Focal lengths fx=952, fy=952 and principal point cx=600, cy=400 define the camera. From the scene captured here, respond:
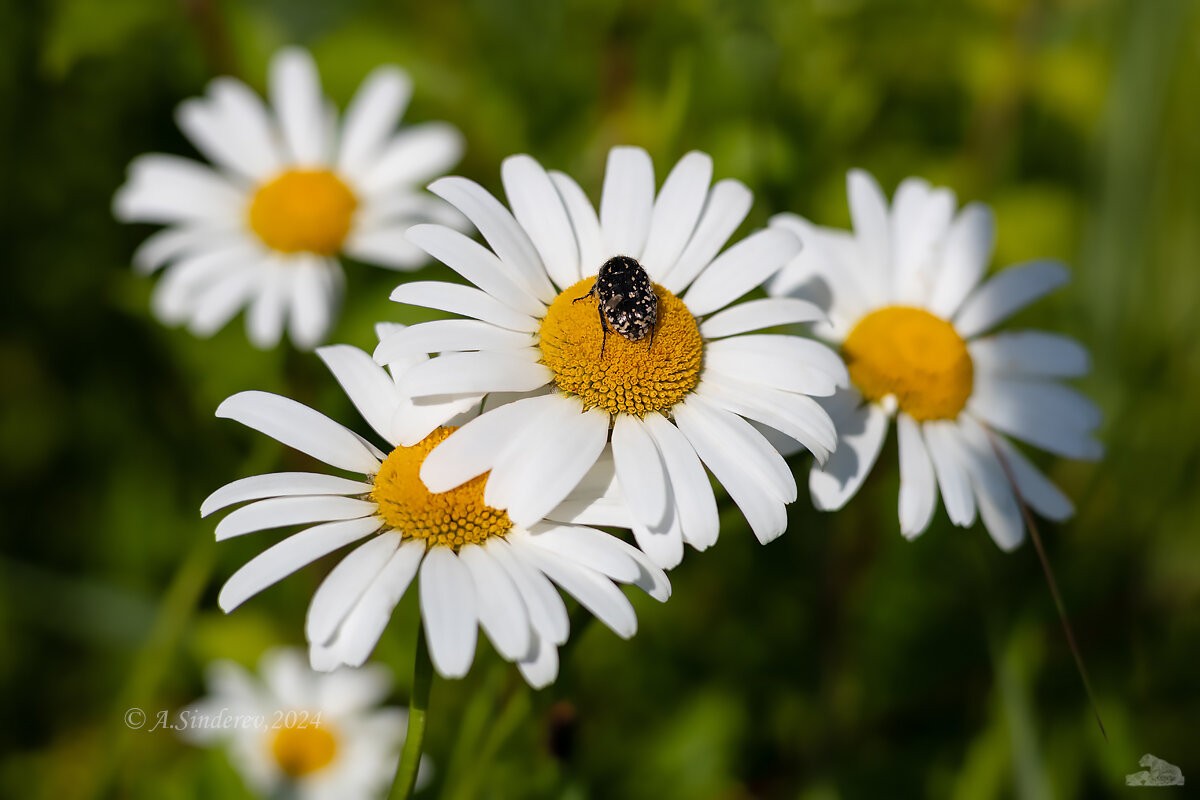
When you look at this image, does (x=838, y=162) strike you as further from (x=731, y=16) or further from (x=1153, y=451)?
(x=1153, y=451)

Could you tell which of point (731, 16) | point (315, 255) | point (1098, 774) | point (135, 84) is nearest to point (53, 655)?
point (315, 255)

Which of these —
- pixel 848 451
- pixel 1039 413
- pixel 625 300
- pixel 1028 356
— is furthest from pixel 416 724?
pixel 1028 356

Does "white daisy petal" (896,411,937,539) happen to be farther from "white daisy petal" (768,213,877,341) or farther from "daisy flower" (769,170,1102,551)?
"white daisy petal" (768,213,877,341)

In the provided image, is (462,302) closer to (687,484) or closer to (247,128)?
(687,484)

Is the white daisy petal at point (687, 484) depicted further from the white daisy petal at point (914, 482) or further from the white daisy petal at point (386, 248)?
the white daisy petal at point (386, 248)

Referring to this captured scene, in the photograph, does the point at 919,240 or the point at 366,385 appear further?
the point at 919,240

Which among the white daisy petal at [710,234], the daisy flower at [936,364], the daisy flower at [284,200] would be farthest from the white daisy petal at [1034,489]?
the daisy flower at [284,200]
